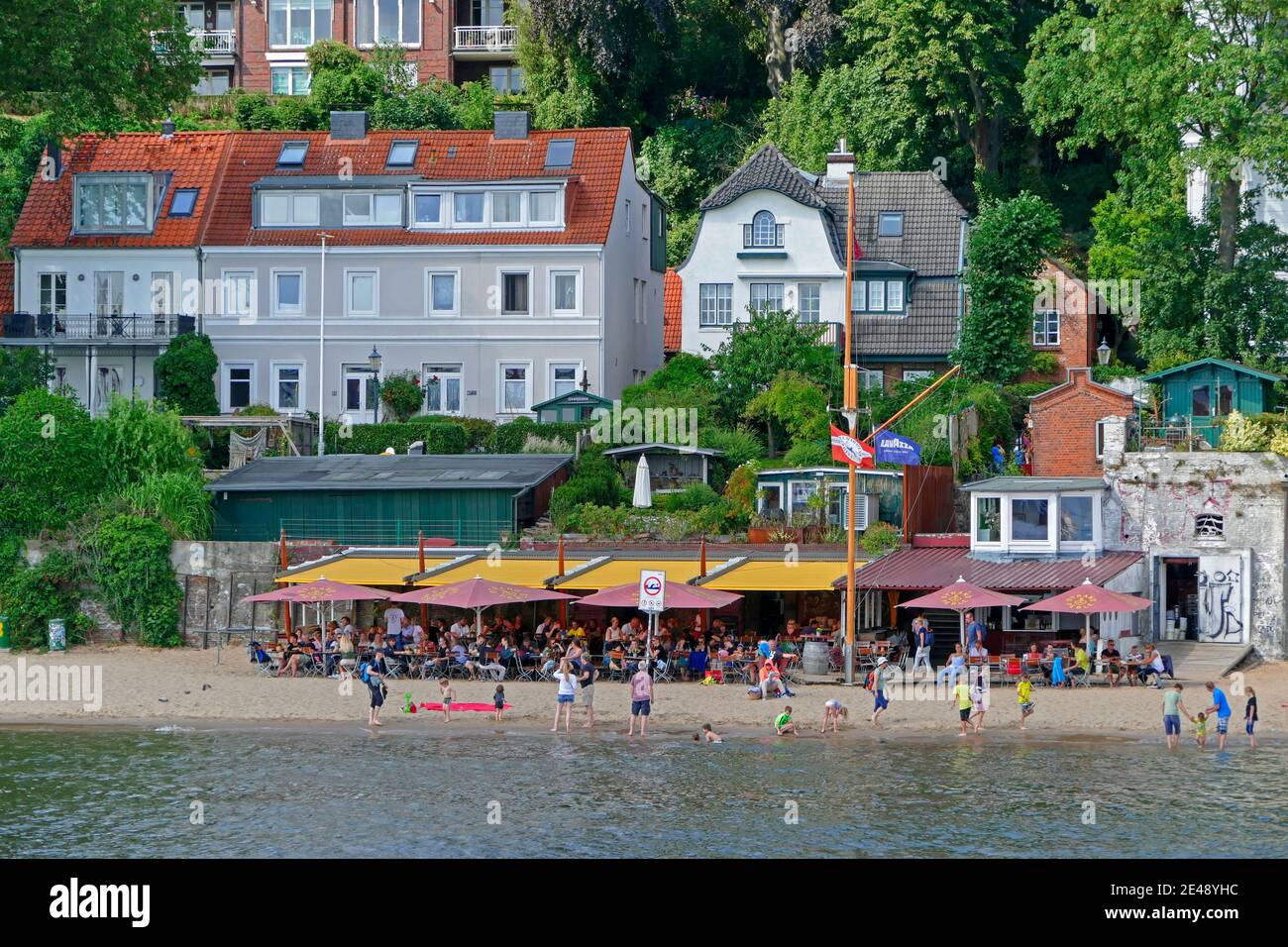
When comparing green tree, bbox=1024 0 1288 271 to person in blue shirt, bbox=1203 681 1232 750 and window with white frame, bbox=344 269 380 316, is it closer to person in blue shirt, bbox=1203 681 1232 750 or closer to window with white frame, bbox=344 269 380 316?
person in blue shirt, bbox=1203 681 1232 750

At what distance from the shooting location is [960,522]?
2146 inches

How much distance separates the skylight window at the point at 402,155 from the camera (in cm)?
6581

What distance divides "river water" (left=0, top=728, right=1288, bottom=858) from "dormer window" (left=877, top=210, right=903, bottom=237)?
103 feet

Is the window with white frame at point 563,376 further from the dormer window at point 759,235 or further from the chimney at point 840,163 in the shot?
the chimney at point 840,163

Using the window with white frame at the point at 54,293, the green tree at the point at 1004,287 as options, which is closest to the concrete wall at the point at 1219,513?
the green tree at the point at 1004,287

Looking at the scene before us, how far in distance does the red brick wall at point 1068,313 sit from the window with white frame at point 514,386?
17.6 m

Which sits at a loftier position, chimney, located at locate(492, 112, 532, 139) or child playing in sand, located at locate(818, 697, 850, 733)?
chimney, located at locate(492, 112, 532, 139)

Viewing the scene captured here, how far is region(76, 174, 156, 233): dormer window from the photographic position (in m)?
66.3

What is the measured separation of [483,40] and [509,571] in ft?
154

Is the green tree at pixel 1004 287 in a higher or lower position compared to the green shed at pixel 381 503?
higher

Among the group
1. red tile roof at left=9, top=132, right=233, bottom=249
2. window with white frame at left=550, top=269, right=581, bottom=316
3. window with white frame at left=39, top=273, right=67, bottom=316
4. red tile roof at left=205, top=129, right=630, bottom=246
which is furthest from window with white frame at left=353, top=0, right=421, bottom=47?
window with white frame at left=550, top=269, right=581, bottom=316

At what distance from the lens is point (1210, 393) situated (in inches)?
2099

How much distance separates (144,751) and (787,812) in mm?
14797
